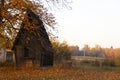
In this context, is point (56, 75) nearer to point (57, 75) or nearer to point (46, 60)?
point (57, 75)

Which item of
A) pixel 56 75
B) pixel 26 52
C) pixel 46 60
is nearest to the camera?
pixel 56 75

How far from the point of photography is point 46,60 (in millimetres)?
48906

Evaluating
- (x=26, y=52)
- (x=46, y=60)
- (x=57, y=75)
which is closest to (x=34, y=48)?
(x=26, y=52)

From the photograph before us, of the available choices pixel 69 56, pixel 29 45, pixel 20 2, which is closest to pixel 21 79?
pixel 20 2

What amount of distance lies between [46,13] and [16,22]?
350 centimetres

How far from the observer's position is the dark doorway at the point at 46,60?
156 ft

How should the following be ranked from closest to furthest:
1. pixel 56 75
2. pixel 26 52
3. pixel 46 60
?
pixel 56 75, pixel 26 52, pixel 46 60

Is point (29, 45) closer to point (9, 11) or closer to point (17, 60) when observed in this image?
point (17, 60)

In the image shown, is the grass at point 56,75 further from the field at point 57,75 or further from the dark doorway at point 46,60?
the dark doorway at point 46,60

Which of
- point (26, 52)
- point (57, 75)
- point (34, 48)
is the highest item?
point (34, 48)

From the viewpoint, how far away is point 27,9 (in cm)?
3675

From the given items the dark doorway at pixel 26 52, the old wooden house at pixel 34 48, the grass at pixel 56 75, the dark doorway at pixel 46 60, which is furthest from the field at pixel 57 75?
the dark doorway at pixel 26 52

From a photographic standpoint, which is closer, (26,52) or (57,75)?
(57,75)

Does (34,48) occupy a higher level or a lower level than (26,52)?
higher
